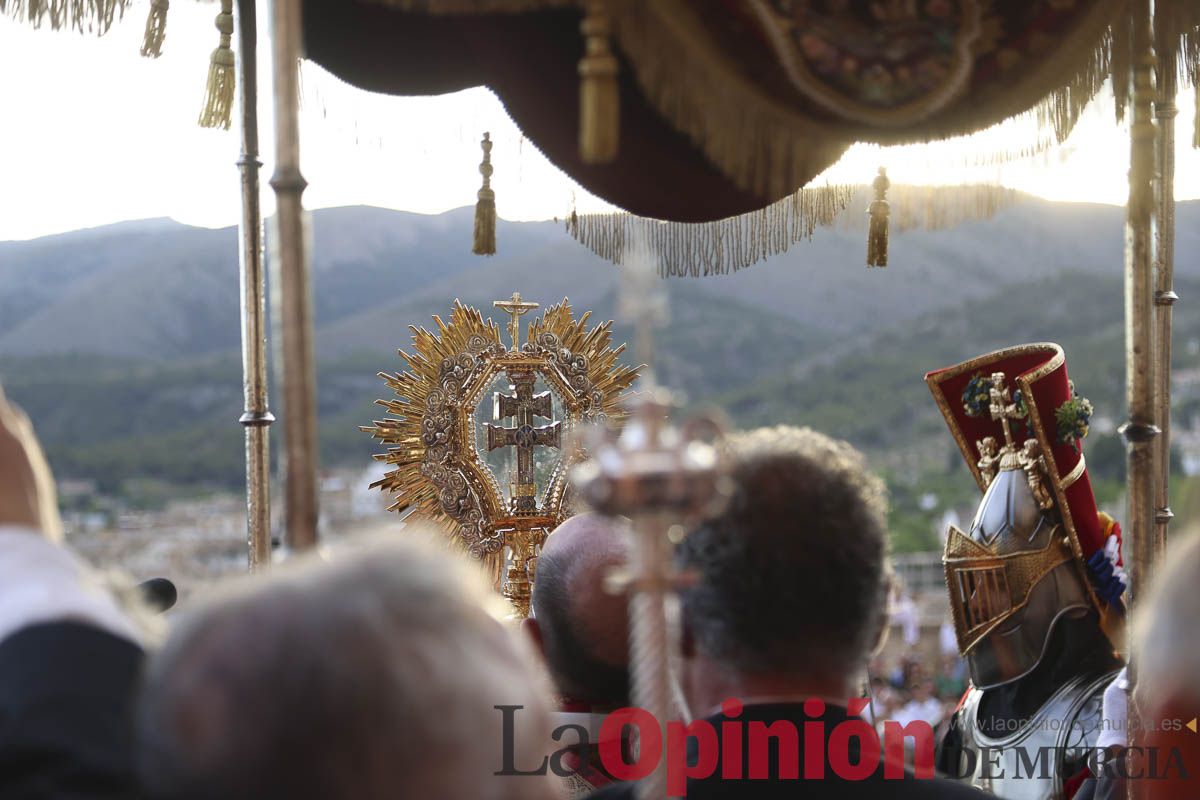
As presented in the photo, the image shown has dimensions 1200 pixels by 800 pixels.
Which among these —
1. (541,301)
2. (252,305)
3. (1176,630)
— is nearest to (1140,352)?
(1176,630)

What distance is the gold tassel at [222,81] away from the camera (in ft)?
9.93

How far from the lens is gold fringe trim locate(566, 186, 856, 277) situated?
3.52 metres

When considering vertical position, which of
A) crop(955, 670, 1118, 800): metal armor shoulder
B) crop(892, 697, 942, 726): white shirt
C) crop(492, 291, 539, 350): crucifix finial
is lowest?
crop(892, 697, 942, 726): white shirt

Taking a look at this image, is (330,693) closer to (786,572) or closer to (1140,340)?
(786,572)

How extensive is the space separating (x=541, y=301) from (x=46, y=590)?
35.2 m

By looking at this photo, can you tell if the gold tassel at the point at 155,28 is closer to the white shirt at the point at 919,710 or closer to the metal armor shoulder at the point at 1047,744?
the metal armor shoulder at the point at 1047,744

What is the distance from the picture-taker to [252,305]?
2.88 meters

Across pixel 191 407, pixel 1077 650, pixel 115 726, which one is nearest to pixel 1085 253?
pixel 191 407

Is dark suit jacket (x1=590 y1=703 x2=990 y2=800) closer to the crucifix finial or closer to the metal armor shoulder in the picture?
the metal armor shoulder

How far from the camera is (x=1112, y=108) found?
102 inches

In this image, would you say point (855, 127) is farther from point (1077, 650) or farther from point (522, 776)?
point (1077, 650)

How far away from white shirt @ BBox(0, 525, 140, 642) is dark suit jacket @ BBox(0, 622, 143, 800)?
20 millimetres

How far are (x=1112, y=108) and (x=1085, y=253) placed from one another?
4701 cm

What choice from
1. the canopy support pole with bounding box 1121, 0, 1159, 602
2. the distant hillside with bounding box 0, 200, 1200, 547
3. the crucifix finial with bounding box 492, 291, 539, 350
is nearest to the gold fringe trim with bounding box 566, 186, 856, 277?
the crucifix finial with bounding box 492, 291, 539, 350
